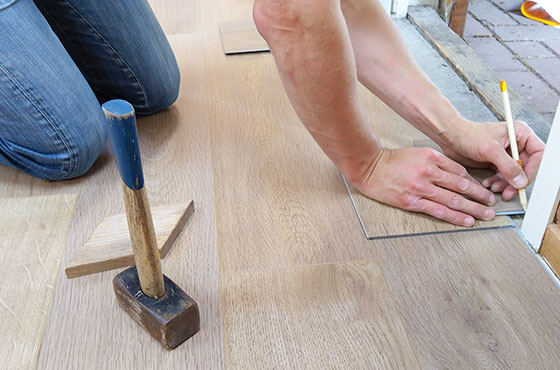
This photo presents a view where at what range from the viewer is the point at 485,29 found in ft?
8.30

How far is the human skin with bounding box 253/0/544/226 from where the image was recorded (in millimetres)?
1000

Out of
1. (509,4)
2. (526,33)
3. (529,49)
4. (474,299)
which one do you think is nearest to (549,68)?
(529,49)

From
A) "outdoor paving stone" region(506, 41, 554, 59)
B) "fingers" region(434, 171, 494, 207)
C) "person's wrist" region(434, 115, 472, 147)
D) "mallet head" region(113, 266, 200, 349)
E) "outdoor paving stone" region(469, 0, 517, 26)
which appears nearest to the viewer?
"mallet head" region(113, 266, 200, 349)

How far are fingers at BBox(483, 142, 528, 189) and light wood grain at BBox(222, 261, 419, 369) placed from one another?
37cm

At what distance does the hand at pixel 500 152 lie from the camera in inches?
48.2

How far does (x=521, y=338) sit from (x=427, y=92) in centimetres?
62

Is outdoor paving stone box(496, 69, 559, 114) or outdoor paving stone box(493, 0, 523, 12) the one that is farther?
outdoor paving stone box(493, 0, 523, 12)

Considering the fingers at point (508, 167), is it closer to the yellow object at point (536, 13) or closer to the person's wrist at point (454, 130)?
the person's wrist at point (454, 130)

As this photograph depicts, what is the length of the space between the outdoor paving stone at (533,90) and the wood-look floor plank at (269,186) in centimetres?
89

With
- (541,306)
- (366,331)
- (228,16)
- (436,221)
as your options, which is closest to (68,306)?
(366,331)

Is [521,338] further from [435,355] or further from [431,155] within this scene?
[431,155]

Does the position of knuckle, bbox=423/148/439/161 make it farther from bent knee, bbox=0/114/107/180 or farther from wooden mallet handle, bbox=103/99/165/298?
bent knee, bbox=0/114/107/180

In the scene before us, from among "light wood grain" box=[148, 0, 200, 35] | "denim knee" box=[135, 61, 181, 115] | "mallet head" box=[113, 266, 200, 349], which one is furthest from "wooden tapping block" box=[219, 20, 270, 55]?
"mallet head" box=[113, 266, 200, 349]

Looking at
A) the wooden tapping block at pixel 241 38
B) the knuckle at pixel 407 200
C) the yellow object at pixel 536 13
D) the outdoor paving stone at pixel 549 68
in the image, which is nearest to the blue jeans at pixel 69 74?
the wooden tapping block at pixel 241 38
